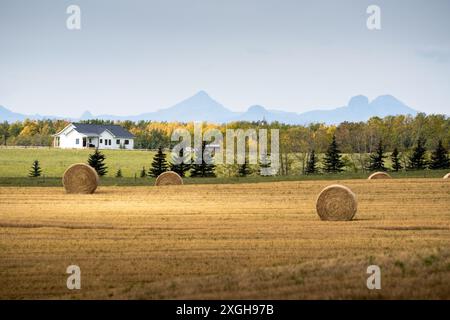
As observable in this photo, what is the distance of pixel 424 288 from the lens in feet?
45.9

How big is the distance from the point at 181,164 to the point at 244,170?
7802 millimetres

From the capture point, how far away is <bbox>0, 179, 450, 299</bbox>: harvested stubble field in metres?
14.4

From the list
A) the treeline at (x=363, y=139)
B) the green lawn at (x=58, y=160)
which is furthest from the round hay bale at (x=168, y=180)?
the treeline at (x=363, y=139)

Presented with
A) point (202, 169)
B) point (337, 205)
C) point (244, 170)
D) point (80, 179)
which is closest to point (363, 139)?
point (244, 170)

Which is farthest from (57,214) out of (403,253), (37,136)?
(37,136)

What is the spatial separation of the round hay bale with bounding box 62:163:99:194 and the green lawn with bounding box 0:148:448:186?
29.1ft

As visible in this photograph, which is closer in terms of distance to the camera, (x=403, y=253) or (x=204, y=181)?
(x=403, y=253)

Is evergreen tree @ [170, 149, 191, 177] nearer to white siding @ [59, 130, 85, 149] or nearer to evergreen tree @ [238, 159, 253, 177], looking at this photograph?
evergreen tree @ [238, 159, 253, 177]

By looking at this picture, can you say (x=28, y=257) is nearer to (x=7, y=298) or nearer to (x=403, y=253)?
A: (x=7, y=298)

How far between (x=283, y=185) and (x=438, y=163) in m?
28.7

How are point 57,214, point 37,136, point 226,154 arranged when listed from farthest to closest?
point 37,136
point 226,154
point 57,214

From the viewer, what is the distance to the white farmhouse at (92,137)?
105750 mm

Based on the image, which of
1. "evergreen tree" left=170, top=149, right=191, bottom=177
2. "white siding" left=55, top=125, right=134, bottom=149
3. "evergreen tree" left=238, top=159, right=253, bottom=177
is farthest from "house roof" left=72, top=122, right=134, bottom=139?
"evergreen tree" left=170, top=149, right=191, bottom=177

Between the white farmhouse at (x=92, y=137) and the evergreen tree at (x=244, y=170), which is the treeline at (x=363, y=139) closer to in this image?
the white farmhouse at (x=92, y=137)
